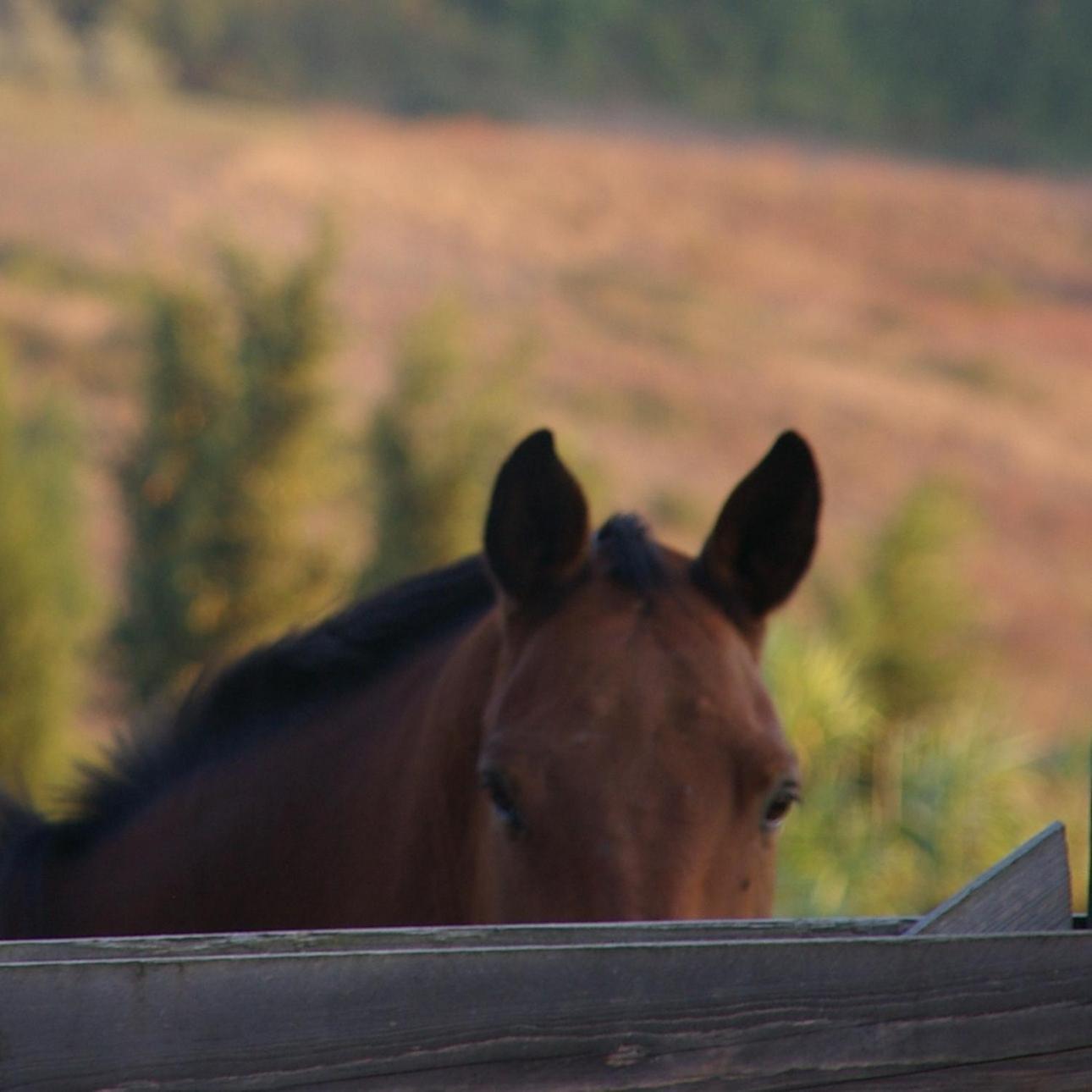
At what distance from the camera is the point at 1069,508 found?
36188mm

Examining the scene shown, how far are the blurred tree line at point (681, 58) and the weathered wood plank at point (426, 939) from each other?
46.4 m

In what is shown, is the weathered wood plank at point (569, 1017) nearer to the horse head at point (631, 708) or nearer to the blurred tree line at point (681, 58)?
the horse head at point (631, 708)

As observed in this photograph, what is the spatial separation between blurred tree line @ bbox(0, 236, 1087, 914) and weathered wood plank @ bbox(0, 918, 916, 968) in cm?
Result: 922

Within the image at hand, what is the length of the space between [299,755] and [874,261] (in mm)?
44234

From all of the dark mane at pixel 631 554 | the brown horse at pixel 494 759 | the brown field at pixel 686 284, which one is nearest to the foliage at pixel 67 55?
the brown field at pixel 686 284

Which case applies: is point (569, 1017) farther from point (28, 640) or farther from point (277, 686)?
point (28, 640)

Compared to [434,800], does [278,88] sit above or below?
above

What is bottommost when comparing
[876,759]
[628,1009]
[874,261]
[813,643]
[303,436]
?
[876,759]

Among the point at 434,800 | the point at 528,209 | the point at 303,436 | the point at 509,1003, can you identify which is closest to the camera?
the point at 509,1003

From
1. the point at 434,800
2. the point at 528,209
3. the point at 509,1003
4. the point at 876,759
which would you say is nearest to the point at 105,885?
the point at 434,800

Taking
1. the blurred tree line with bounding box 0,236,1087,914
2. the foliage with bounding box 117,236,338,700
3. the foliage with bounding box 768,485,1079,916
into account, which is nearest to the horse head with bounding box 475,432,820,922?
the foliage with bounding box 768,485,1079,916

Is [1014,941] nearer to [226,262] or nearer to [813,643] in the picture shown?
[813,643]

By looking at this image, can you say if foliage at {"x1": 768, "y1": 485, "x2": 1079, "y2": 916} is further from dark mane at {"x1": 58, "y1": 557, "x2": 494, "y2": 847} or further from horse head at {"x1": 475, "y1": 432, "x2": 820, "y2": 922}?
horse head at {"x1": 475, "y1": 432, "x2": 820, "y2": 922}

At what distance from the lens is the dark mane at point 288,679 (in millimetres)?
2789
